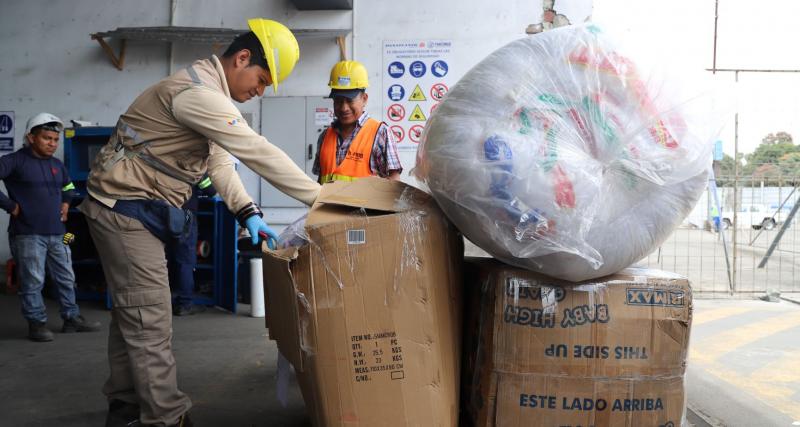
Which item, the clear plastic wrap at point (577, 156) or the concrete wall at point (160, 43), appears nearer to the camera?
the clear plastic wrap at point (577, 156)

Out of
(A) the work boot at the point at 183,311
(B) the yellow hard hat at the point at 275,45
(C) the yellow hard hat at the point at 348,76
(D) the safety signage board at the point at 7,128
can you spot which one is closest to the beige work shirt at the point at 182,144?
(B) the yellow hard hat at the point at 275,45

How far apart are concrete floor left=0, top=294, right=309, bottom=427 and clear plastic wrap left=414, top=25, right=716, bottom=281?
1.56 m

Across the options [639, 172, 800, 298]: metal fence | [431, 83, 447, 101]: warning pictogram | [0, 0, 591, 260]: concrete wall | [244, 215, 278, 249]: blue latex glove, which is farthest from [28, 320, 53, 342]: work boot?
[639, 172, 800, 298]: metal fence

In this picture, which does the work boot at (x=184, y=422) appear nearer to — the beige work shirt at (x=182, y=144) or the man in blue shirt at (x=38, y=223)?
the beige work shirt at (x=182, y=144)

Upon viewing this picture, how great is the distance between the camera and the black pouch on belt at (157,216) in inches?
89.4

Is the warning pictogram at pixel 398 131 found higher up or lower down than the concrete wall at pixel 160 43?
lower down

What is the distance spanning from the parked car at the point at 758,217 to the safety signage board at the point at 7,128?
327 inches

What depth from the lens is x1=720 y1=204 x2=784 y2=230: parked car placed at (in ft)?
27.2

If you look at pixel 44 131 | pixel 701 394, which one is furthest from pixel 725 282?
pixel 44 131

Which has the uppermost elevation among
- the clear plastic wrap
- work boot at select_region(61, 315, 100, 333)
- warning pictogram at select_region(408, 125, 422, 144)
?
warning pictogram at select_region(408, 125, 422, 144)

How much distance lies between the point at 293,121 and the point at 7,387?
12.1ft

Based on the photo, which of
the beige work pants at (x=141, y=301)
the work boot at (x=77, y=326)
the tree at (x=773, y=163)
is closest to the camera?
the beige work pants at (x=141, y=301)

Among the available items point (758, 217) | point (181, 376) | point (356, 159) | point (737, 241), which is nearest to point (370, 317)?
point (356, 159)

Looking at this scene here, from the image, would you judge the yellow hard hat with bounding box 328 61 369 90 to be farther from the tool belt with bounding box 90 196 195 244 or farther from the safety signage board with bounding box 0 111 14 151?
the safety signage board with bounding box 0 111 14 151
